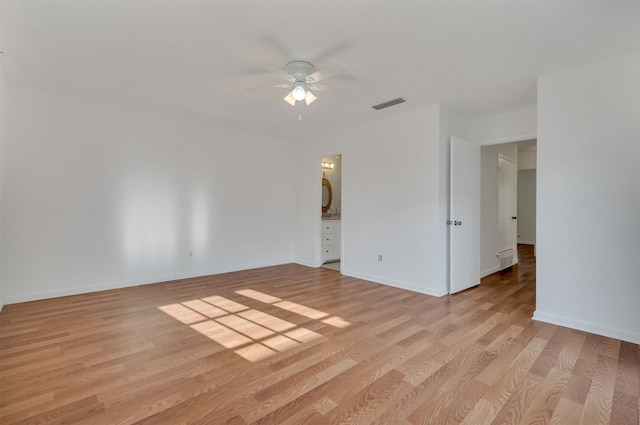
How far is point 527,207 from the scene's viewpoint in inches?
363

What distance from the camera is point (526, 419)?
170cm

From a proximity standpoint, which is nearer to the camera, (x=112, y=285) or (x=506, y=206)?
(x=112, y=285)

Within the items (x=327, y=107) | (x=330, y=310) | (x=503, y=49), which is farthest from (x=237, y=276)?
(x=503, y=49)

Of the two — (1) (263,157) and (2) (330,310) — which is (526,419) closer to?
(2) (330,310)

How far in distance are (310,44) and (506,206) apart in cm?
516

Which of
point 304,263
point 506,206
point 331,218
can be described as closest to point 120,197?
point 304,263

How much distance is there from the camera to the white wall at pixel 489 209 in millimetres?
5172

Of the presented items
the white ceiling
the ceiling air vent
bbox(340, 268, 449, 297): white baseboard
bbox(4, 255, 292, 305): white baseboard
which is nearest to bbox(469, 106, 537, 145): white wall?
the white ceiling

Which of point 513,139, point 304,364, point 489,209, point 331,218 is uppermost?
point 513,139

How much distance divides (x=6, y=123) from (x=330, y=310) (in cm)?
427

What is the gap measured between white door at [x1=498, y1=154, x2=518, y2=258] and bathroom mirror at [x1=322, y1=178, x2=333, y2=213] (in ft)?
11.6

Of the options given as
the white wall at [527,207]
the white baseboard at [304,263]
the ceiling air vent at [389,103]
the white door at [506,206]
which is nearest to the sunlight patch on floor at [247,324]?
the white baseboard at [304,263]

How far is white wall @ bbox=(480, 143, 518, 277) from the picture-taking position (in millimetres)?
5172

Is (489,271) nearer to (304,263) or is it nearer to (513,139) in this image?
(513,139)
